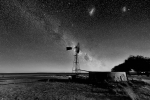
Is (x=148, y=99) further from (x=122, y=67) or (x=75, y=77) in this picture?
(x=122, y=67)

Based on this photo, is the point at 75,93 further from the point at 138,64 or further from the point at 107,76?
the point at 138,64

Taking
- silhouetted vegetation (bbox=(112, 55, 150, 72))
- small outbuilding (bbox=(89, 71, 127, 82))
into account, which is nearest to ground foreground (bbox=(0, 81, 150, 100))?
small outbuilding (bbox=(89, 71, 127, 82))

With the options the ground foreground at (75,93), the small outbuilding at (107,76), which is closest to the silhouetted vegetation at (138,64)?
the small outbuilding at (107,76)

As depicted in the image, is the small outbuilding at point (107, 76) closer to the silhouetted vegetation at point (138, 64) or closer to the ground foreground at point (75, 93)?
the ground foreground at point (75, 93)

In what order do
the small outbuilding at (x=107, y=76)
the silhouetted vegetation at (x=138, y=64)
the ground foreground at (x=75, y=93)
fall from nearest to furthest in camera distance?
the ground foreground at (x=75, y=93) < the small outbuilding at (x=107, y=76) < the silhouetted vegetation at (x=138, y=64)

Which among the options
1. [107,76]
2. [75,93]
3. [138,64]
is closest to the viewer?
[75,93]

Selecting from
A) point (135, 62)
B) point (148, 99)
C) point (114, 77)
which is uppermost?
point (135, 62)

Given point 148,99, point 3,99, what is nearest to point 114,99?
point 148,99

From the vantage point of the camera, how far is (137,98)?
35.9ft

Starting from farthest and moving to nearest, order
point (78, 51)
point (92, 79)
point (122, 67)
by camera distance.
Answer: point (122, 67), point (78, 51), point (92, 79)

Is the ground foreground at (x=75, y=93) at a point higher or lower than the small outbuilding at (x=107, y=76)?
lower

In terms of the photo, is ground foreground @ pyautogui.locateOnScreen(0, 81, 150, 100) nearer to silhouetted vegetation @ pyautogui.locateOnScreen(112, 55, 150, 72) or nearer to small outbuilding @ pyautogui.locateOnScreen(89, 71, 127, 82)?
small outbuilding @ pyautogui.locateOnScreen(89, 71, 127, 82)

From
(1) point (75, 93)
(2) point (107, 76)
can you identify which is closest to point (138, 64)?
(2) point (107, 76)

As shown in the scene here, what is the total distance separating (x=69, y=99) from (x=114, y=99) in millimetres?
4987
